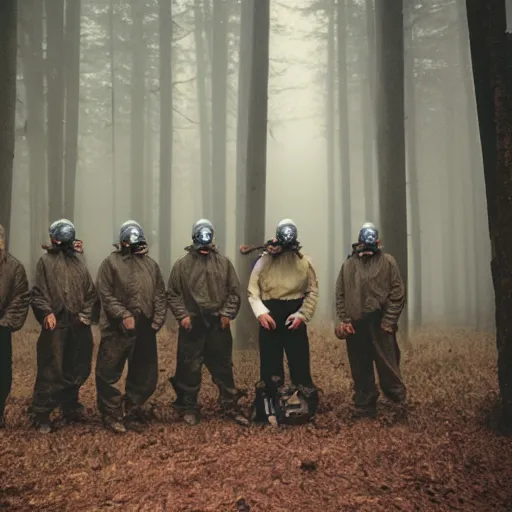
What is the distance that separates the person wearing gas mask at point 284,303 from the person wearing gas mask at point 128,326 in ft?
4.33

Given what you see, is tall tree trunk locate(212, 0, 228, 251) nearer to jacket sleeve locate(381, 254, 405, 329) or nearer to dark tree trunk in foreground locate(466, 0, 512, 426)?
jacket sleeve locate(381, 254, 405, 329)

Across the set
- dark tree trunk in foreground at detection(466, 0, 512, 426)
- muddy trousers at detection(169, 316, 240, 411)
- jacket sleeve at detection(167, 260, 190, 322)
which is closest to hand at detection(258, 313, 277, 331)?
muddy trousers at detection(169, 316, 240, 411)

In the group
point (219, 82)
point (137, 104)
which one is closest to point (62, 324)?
point (219, 82)

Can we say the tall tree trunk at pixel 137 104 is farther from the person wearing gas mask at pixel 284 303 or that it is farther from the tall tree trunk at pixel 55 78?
the person wearing gas mask at pixel 284 303

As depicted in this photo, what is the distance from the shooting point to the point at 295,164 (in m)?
31.4

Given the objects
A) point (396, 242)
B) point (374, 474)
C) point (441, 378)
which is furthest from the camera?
point (396, 242)

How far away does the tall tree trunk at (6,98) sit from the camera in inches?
295

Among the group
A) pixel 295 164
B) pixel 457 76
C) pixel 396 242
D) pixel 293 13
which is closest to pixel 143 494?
pixel 396 242

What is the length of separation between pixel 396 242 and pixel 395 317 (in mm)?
3853

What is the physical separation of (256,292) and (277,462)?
2192mm

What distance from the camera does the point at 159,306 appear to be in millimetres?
6070

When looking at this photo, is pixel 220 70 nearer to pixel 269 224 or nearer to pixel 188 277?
pixel 188 277

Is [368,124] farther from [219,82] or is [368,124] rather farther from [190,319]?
[190,319]

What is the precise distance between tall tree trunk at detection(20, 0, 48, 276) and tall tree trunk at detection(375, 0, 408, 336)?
10278 millimetres
